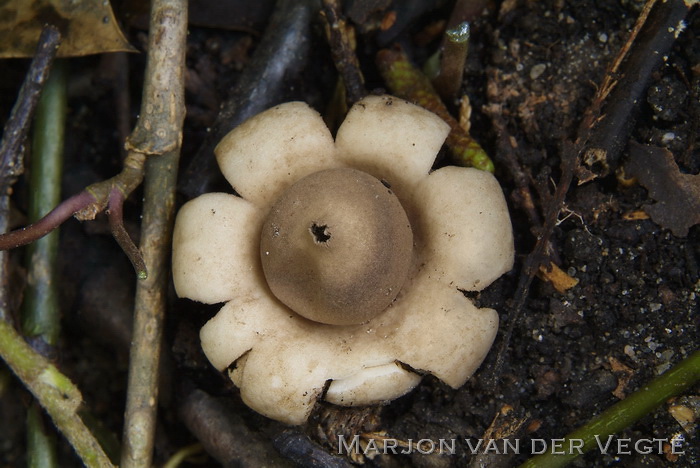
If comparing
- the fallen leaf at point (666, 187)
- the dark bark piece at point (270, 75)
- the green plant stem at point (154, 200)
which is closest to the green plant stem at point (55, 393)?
the green plant stem at point (154, 200)

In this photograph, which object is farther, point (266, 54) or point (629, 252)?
point (266, 54)

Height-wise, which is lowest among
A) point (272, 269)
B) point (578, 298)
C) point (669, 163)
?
point (578, 298)

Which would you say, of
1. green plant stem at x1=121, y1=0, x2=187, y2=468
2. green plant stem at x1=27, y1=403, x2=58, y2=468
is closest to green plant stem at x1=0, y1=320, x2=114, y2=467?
green plant stem at x1=121, y1=0, x2=187, y2=468

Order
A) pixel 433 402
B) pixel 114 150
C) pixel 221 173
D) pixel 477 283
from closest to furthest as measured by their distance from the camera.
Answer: pixel 477 283, pixel 433 402, pixel 221 173, pixel 114 150

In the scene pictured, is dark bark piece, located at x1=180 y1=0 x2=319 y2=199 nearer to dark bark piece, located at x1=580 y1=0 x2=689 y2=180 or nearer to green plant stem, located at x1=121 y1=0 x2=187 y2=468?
green plant stem, located at x1=121 y1=0 x2=187 y2=468

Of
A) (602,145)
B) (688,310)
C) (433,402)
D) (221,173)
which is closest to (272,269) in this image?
(221,173)

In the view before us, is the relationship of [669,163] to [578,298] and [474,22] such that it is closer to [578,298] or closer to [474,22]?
[578,298]
